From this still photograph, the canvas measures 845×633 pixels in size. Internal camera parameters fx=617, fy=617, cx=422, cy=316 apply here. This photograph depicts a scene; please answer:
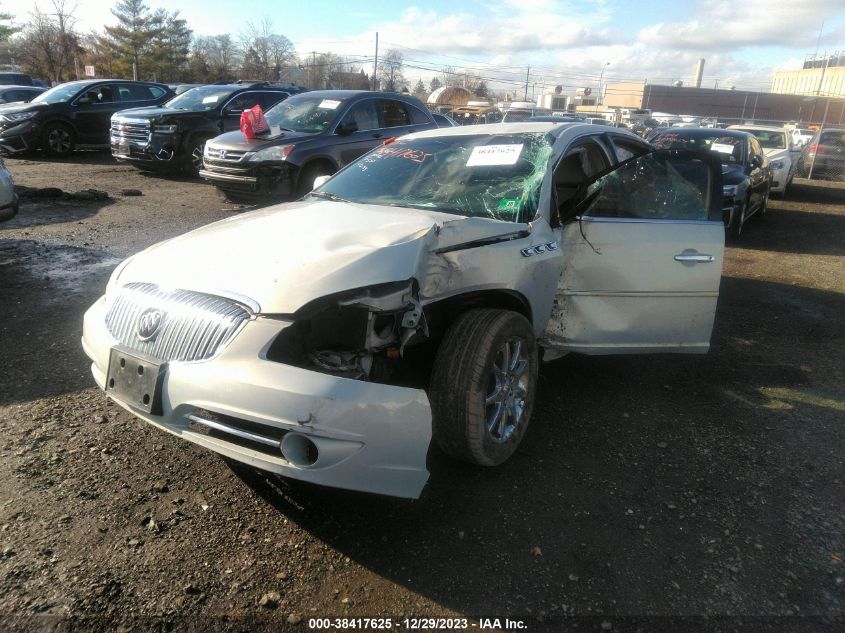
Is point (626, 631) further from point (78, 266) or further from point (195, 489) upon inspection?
point (78, 266)

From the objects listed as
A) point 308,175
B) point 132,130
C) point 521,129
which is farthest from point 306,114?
point 521,129

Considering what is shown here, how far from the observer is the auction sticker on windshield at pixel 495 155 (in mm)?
3716

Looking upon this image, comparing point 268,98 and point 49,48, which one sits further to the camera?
point 49,48

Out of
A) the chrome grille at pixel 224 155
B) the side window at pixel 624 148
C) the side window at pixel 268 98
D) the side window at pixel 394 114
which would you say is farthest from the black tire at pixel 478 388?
the side window at pixel 268 98

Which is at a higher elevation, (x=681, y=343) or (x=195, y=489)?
(x=681, y=343)

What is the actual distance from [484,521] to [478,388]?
58cm

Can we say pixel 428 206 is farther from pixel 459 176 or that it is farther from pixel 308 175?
pixel 308 175

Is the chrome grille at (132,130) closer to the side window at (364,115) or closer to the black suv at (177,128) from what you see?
the black suv at (177,128)

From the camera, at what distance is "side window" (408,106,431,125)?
10.1 m

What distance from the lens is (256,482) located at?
9.68 feet

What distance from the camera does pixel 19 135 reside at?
13469 millimetres

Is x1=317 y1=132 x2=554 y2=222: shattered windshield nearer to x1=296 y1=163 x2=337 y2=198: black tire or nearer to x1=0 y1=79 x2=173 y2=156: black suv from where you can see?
x1=296 y1=163 x2=337 y2=198: black tire

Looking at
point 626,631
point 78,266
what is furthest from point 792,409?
point 78,266

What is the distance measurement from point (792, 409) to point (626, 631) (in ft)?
7.89
